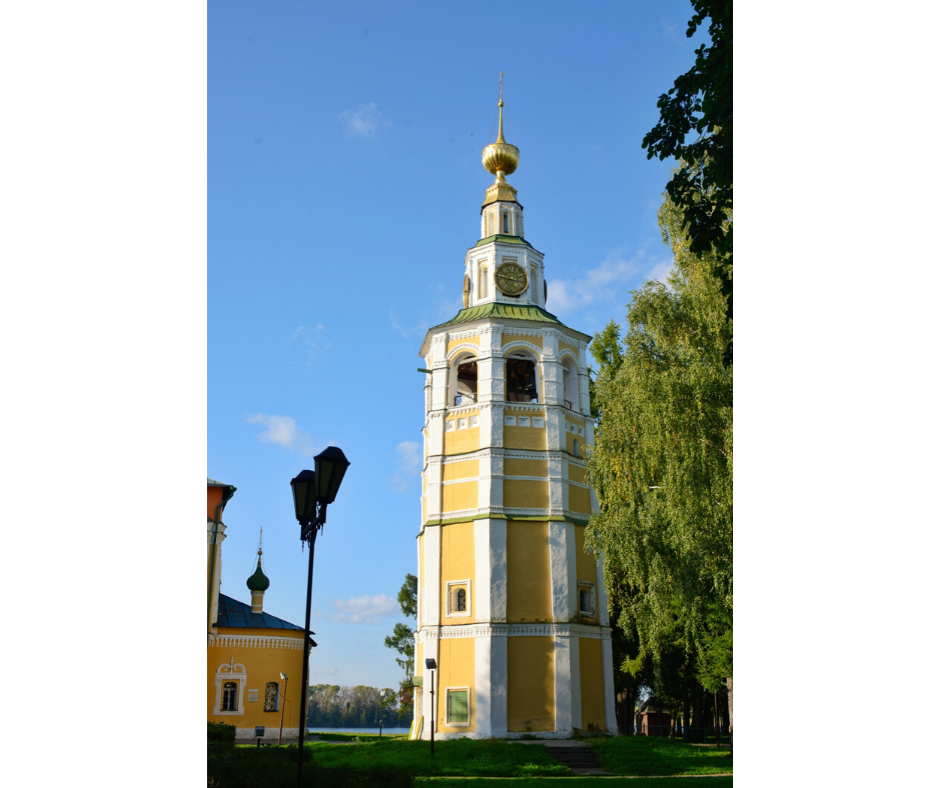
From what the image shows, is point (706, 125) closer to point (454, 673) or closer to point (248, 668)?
point (454, 673)

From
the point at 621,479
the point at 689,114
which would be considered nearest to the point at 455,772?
the point at 621,479

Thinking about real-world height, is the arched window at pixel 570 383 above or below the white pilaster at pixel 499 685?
above

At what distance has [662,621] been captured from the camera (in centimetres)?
1367

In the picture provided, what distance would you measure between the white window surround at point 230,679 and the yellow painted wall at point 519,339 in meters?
10.4

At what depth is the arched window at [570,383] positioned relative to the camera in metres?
20.2

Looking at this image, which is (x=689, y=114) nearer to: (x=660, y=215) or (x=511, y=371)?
(x=660, y=215)

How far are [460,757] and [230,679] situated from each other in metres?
8.85

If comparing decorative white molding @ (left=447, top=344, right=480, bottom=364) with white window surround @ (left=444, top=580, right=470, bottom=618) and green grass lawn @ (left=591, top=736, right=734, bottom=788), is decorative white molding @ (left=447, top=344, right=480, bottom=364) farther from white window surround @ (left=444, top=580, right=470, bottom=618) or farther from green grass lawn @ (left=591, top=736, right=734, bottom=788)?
green grass lawn @ (left=591, top=736, right=734, bottom=788)

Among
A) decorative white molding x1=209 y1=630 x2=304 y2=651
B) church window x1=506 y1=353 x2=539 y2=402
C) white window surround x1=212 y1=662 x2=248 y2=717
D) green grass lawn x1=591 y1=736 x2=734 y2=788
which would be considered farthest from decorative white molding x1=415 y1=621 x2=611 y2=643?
church window x1=506 y1=353 x2=539 y2=402

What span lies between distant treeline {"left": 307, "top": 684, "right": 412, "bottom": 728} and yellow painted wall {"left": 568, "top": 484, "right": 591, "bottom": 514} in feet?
42.6

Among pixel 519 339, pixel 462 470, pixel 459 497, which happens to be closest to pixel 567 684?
pixel 459 497

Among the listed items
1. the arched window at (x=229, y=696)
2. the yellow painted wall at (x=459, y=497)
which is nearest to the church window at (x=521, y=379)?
the yellow painted wall at (x=459, y=497)

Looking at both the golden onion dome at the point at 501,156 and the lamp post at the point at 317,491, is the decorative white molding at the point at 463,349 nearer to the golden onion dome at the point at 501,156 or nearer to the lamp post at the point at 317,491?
the golden onion dome at the point at 501,156

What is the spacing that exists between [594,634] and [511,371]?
21.5ft
